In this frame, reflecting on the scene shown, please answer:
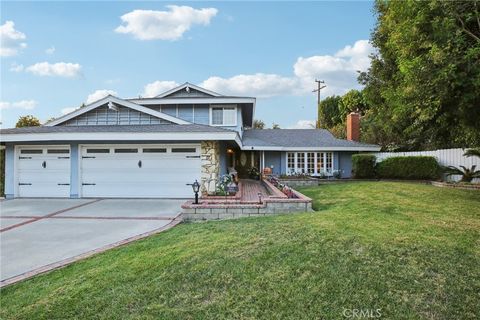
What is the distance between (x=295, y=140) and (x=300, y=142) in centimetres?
72

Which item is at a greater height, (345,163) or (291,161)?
(291,161)

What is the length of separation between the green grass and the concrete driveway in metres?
0.78

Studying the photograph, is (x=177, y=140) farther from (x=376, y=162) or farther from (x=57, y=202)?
(x=376, y=162)

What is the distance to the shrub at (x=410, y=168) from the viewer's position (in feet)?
56.7

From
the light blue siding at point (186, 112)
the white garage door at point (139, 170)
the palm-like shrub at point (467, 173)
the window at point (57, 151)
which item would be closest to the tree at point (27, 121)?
the window at point (57, 151)

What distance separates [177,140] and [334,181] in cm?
1082

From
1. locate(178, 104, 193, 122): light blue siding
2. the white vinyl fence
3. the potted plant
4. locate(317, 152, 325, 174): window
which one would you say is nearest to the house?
locate(178, 104, 193, 122): light blue siding

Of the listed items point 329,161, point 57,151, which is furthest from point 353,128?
point 57,151

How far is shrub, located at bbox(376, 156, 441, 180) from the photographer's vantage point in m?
17.3

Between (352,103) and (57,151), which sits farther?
(352,103)

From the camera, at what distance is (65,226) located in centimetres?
775

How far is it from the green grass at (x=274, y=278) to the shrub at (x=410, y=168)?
509 inches

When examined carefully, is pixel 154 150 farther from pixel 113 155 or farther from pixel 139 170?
pixel 113 155

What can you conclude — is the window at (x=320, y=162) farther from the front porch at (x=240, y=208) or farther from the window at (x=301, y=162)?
the front porch at (x=240, y=208)
